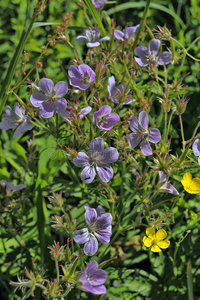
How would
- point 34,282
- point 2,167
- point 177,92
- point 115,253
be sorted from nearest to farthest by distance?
point 34,282 < point 177,92 < point 115,253 < point 2,167

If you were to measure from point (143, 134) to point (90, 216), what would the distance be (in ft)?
1.10

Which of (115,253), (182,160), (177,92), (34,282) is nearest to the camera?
(34,282)

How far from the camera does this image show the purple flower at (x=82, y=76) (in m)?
1.35

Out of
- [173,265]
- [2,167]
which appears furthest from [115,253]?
[2,167]

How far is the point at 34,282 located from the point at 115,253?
60 cm

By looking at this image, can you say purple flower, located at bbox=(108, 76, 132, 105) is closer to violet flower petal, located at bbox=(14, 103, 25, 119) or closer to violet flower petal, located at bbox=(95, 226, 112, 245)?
violet flower petal, located at bbox=(14, 103, 25, 119)

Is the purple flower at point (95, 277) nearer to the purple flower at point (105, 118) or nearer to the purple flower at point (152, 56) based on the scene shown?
the purple flower at point (105, 118)

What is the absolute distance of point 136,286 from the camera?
163 cm


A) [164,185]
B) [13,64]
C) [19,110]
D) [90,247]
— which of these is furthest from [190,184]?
[13,64]

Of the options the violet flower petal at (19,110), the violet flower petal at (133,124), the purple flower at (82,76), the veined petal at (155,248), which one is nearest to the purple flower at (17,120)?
the violet flower petal at (19,110)

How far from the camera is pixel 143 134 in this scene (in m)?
1.38

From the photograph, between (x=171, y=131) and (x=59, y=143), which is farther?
(x=171, y=131)

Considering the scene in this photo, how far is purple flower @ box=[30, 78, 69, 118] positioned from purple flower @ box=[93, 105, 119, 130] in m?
0.13

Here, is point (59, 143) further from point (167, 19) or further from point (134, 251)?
point (167, 19)
